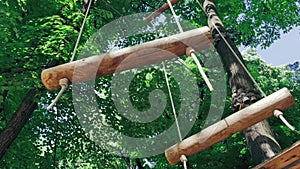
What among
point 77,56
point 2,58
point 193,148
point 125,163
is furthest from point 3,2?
point 125,163

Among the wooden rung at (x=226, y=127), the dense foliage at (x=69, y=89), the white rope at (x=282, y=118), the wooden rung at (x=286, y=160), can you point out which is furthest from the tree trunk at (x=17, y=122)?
the wooden rung at (x=286, y=160)

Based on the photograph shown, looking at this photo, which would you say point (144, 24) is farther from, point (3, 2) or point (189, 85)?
point (3, 2)

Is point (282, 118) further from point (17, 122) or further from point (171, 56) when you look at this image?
point (17, 122)

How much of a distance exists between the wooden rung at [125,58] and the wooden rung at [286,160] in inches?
41.7

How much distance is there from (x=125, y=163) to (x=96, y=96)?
368 cm

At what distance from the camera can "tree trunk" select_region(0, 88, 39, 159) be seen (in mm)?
5113

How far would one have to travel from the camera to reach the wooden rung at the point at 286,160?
2.12 meters

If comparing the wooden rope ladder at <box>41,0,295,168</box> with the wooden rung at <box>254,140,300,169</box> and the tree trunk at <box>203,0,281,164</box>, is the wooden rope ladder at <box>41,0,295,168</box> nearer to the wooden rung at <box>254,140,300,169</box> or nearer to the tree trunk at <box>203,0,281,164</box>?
the wooden rung at <box>254,140,300,169</box>

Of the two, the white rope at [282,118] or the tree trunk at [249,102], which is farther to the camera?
the tree trunk at [249,102]

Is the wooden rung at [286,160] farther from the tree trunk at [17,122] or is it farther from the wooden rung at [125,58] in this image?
the tree trunk at [17,122]

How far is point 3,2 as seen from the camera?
17.0ft

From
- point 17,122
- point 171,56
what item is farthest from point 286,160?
point 17,122

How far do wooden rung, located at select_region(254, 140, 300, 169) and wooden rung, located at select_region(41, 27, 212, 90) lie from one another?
106 cm

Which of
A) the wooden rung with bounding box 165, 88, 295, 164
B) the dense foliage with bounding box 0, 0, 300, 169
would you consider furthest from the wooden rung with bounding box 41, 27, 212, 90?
the dense foliage with bounding box 0, 0, 300, 169
